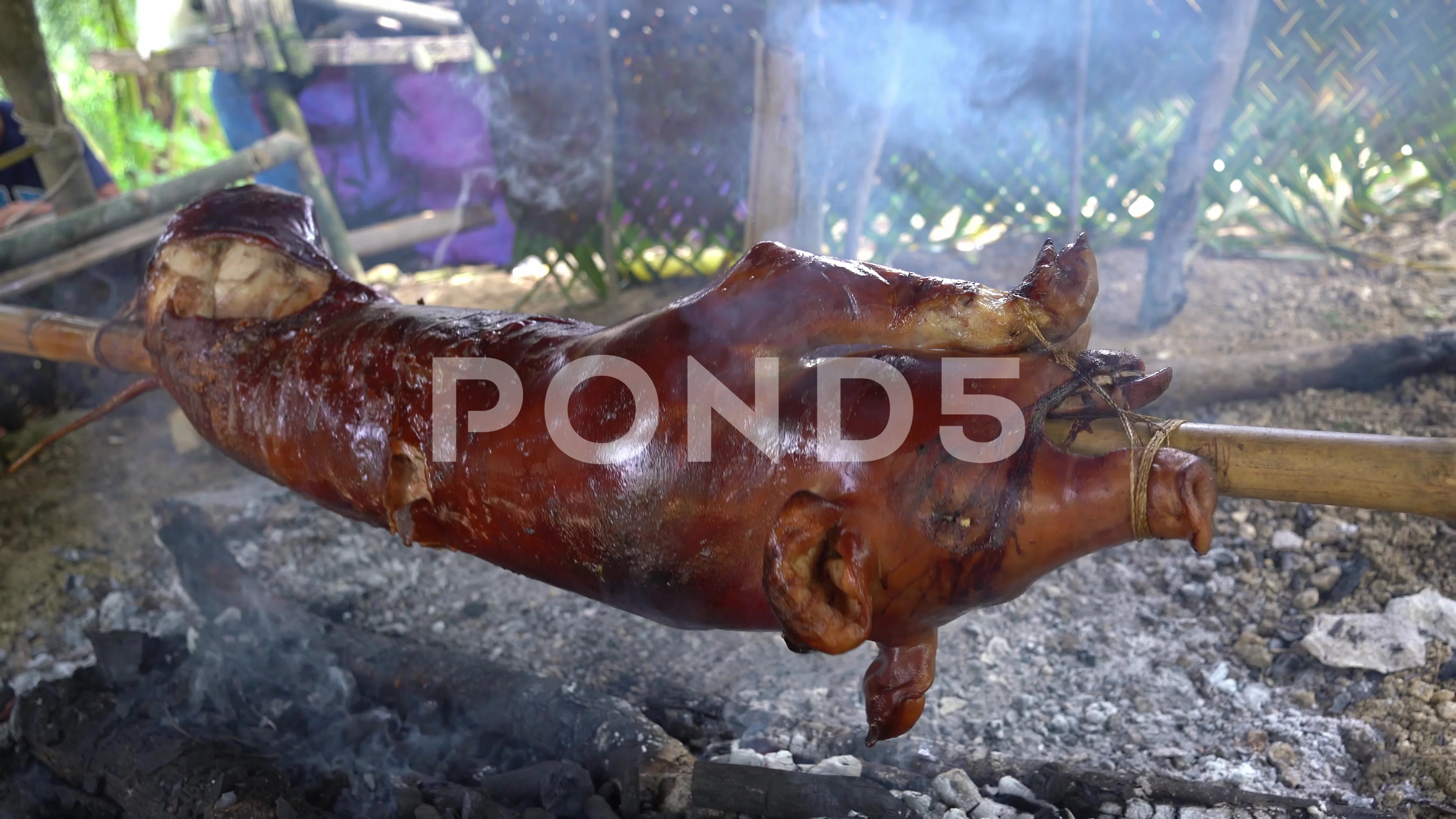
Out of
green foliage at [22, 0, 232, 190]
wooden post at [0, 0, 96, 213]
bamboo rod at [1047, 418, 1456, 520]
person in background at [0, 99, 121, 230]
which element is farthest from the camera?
green foliage at [22, 0, 232, 190]

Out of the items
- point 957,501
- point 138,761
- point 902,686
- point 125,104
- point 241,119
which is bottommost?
point 138,761

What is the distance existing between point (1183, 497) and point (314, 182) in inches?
252

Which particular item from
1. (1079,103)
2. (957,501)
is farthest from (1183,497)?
(1079,103)

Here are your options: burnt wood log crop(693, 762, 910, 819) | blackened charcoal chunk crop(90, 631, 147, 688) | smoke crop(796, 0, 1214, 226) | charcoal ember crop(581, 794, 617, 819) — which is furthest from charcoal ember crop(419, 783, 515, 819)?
smoke crop(796, 0, 1214, 226)

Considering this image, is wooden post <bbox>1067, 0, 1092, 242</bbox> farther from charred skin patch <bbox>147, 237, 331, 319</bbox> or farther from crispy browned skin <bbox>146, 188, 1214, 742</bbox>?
charred skin patch <bbox>147, 237, 331, 319</bbox>

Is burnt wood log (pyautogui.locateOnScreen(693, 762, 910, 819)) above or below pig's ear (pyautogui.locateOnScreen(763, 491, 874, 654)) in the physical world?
below

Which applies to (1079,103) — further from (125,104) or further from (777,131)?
(125,104)

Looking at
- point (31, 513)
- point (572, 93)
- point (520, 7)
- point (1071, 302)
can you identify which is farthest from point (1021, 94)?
point (31, 513)

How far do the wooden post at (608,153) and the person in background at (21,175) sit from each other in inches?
128

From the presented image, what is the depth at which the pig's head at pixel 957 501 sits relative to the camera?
1443 mm

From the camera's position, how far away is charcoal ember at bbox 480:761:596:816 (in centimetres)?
218

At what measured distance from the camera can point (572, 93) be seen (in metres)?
5.96

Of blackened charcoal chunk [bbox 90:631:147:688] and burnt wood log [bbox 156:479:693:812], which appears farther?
blackened charcoal chunk [bbox 90:631:147:688]

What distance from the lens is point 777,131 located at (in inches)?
165
